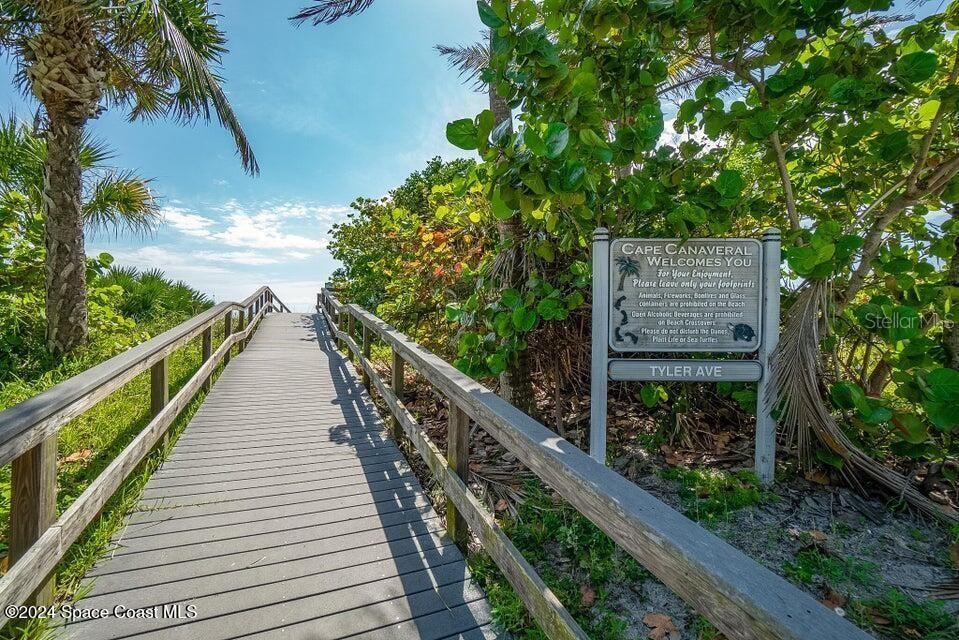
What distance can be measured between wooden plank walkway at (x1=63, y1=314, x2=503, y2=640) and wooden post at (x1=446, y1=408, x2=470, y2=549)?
80mm

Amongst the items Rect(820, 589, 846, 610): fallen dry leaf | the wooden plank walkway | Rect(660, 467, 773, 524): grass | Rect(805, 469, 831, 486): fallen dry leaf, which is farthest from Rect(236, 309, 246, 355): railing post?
Rect(820, 589, 846, 610): fallen dry leaf

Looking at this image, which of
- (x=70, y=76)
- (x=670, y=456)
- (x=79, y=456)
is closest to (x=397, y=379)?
(x=670, y=456)

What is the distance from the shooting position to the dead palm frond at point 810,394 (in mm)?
2393

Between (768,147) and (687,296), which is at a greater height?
(768,147)

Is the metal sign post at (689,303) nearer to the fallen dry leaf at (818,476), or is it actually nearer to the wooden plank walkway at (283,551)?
the fallen dry leaf at (818,476)

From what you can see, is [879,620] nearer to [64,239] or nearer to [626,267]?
[626,267]

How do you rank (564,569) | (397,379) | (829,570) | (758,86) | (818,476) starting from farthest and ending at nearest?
(397,379)
(818,476)
(758,86)
(564,569)
(829,570)

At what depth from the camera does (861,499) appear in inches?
94.9

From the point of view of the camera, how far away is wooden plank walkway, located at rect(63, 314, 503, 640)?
178cm

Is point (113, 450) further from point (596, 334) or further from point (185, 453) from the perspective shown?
point (596, 334)

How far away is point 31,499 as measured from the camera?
1.64 metres

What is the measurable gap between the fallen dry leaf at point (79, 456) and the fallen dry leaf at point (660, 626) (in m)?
3.72

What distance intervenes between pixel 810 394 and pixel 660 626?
152cm

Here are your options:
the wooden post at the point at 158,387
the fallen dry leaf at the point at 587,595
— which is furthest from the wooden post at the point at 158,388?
the fallen dry leaf at the point at 587,595
